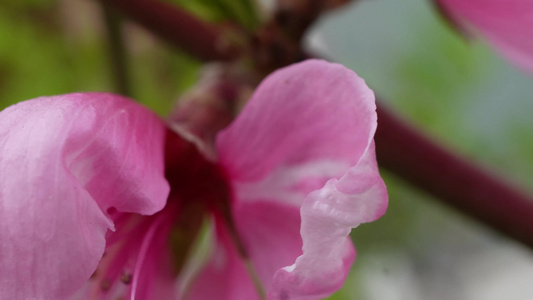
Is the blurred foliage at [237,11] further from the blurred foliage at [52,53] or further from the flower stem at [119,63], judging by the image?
the blurred foliage at [52,53]

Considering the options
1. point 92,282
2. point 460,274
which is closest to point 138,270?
point 92,282

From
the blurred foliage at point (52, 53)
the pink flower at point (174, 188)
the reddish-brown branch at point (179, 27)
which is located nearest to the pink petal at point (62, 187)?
the pink flower at point (174, 188)

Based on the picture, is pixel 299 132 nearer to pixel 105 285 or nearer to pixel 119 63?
pixel 105 285

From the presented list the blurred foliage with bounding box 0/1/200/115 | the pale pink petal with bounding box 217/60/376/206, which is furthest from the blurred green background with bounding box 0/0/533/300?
the pale pink petal with bounding box 217/60/376/206

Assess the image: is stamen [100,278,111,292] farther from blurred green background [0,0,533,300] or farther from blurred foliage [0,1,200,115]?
blurred foliage [0,1,200,115]

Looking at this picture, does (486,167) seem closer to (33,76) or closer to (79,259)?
(79,259)

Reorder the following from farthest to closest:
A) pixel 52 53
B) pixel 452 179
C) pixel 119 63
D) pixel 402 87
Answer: pixel 402 87, pixel 52 53, pixel 119 63, pixel 452 179

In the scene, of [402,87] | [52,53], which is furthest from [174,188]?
[402,87]
